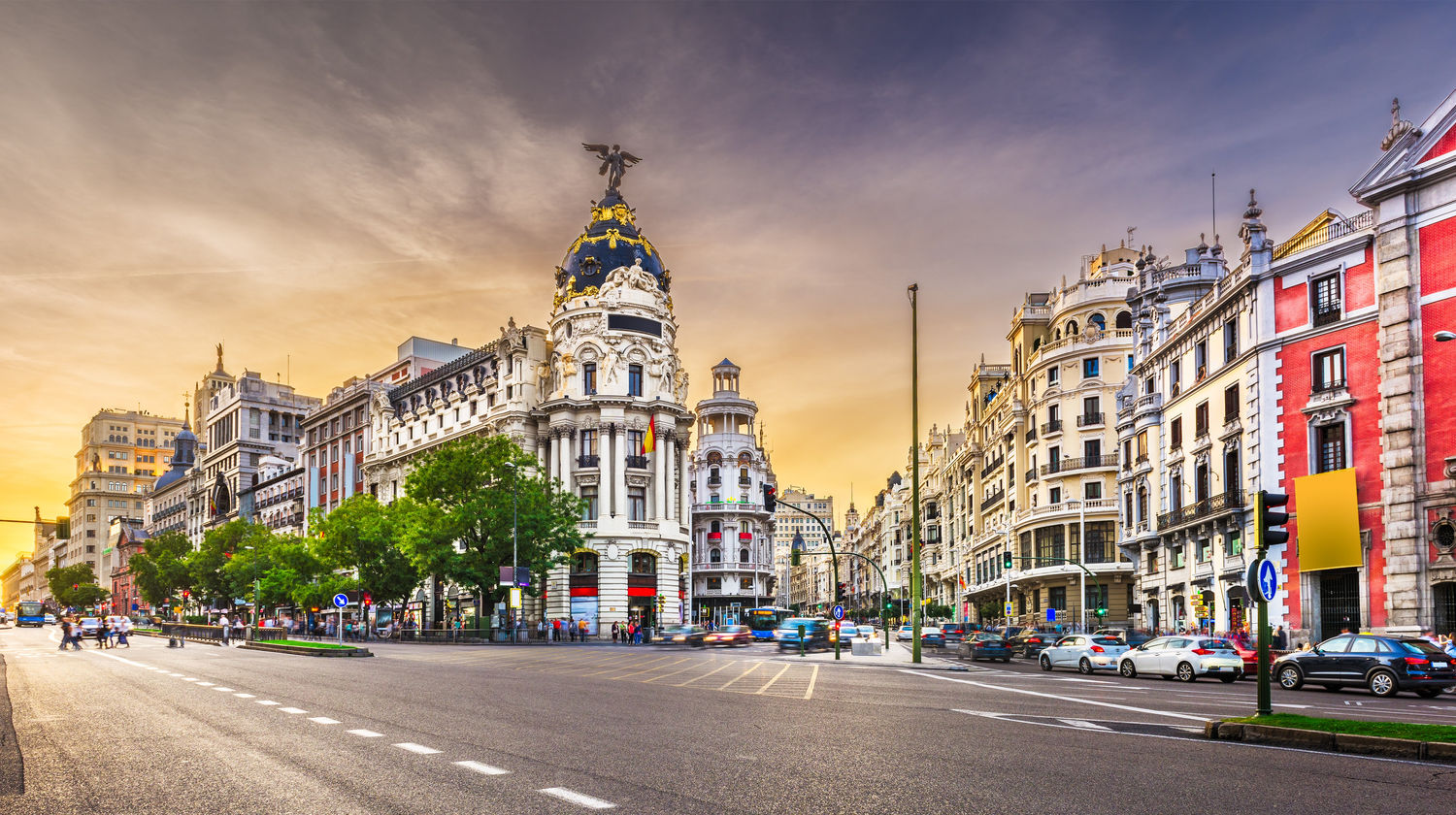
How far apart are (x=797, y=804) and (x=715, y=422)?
11403 centimetres

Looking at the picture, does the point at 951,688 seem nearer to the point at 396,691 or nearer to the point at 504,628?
the point at 396,691

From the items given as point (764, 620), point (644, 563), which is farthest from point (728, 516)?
point (644, 563)

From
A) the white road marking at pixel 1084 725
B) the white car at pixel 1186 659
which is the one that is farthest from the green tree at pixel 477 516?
the white road marking at pixel 1084 725

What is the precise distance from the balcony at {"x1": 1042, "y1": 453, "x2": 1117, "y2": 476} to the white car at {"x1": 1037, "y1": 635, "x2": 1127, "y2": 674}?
36408 mm

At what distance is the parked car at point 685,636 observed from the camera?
197 feet

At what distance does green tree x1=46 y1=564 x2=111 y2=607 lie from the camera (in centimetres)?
16525

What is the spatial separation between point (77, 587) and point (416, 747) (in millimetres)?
186664

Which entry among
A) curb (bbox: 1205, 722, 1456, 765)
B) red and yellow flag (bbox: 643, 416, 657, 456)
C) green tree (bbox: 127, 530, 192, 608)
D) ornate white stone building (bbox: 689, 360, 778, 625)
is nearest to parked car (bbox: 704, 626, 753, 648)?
red and yellow flag (bbox: 643, 416, 657, 456)

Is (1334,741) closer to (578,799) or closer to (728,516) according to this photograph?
(578,799)

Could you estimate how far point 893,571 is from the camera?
146 metres

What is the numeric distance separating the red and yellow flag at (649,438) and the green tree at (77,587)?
125 meters

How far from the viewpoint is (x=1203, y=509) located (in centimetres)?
4738

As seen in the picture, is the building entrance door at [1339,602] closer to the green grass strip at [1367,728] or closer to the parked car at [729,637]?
the green grass strip at [1367,728]

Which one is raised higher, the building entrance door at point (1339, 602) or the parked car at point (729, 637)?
the building entrance door at point (1339, 602)
